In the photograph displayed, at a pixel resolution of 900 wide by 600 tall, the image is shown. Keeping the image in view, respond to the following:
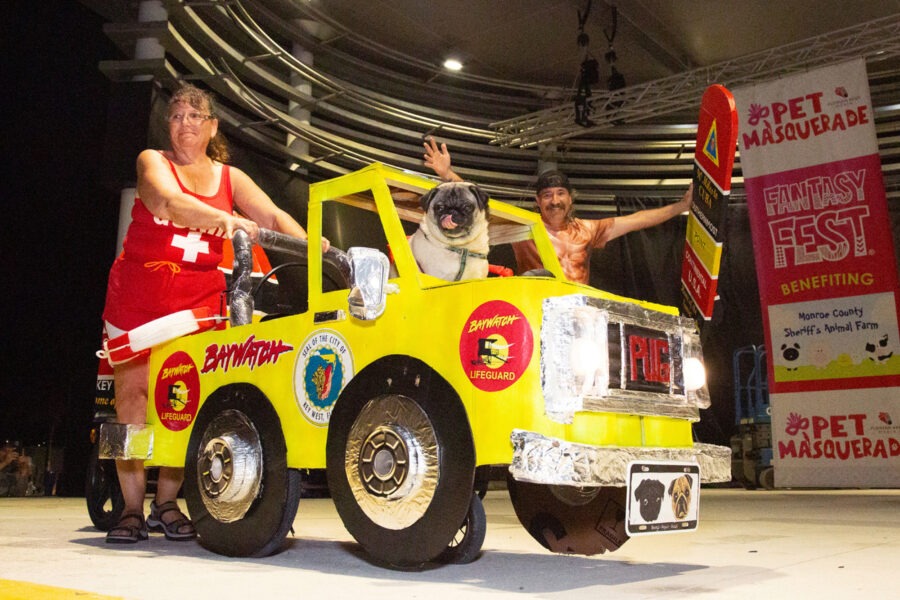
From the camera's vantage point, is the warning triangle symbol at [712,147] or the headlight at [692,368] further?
the warning triangle symbol at [712,147]

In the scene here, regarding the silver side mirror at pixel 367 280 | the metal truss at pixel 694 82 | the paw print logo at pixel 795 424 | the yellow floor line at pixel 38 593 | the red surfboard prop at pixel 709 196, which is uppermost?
the metal truss at pixel 694 82

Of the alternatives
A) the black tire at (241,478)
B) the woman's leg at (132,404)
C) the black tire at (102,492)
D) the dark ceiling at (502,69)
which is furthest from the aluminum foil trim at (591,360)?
the dark ceiling at (502,69)

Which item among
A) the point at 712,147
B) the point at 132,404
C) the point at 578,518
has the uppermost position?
the point at 712,147

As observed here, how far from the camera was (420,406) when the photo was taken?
226cm

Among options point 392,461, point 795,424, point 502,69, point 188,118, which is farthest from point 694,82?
point 392,461

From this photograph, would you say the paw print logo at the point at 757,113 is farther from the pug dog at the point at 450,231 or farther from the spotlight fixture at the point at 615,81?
the pug dog at the point at 450,231

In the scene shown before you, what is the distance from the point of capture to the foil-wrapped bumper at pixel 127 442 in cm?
306

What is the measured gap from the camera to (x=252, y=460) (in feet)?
8.77

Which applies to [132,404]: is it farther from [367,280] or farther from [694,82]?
[694,82]

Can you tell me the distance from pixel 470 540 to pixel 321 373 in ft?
2.28

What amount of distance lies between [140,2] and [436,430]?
570 cm

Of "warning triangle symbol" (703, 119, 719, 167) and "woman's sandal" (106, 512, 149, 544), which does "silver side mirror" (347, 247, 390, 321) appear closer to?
"woman's sandal" (106, 512, 149, 544)

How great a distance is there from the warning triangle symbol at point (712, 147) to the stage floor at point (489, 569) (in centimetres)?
183

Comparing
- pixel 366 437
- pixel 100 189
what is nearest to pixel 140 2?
pixel 100 189
